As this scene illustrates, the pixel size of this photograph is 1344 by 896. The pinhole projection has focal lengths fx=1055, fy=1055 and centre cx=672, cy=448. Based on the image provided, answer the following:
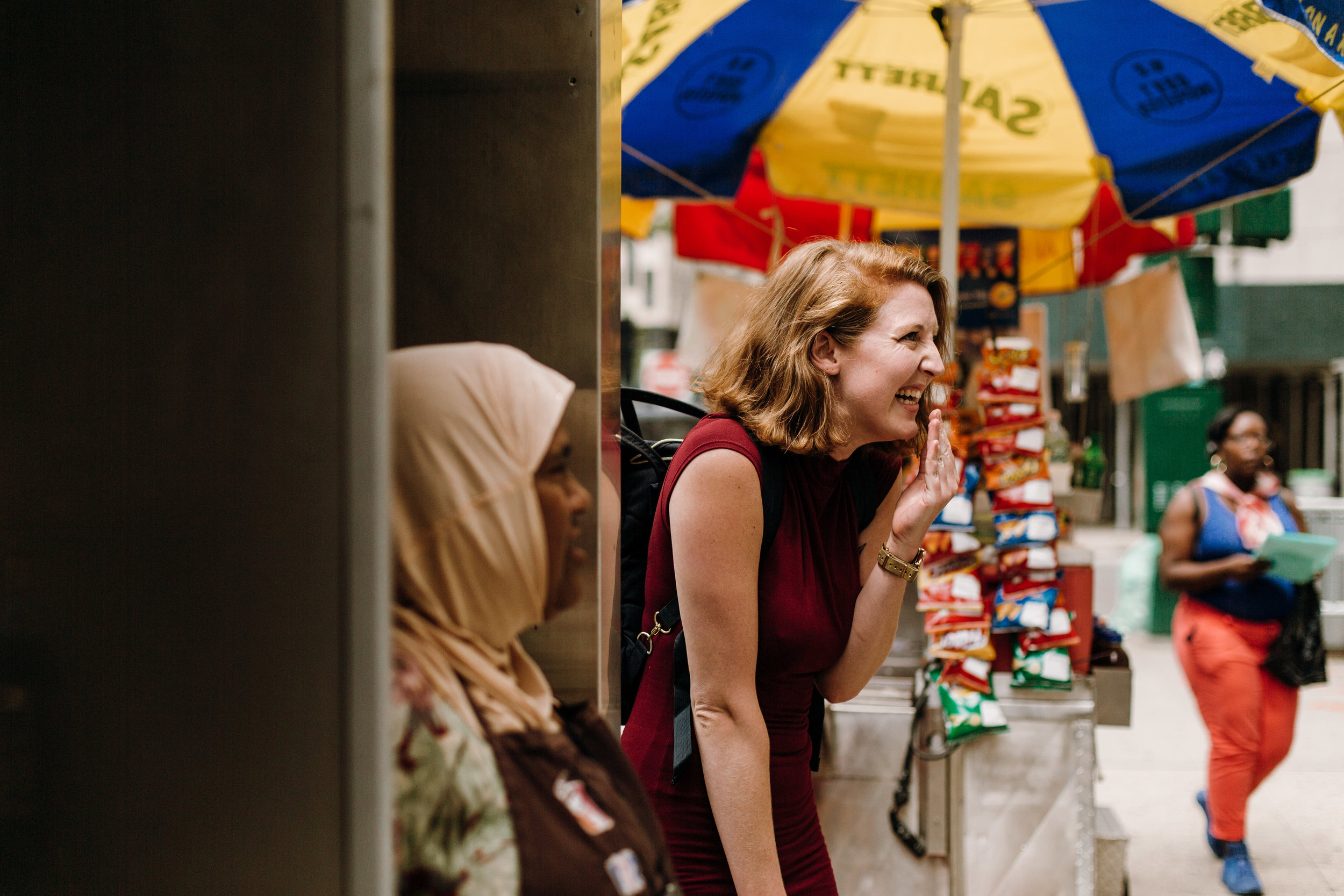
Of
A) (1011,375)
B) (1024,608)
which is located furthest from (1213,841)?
(1011,375)

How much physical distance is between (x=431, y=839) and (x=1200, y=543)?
4.65 meters

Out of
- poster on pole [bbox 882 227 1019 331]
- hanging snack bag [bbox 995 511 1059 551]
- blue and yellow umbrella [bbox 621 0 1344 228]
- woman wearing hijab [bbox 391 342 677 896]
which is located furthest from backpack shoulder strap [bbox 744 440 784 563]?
poster on pole [bbox 882 227 1019 331]

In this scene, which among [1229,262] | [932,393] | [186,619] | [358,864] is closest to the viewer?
[358,864]

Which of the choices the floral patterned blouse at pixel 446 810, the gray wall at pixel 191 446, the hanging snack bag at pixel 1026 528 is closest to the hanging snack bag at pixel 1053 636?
the hanging snack bag at pixel 1026 528

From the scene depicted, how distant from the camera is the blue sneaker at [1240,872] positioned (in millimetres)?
4418

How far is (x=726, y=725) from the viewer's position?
1.75 meters

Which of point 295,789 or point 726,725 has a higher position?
point 295,789

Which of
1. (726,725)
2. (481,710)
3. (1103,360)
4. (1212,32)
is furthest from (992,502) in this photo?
(1103,360)

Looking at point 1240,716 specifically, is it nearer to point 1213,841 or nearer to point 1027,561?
point 1213,841

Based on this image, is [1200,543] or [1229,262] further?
[1229,262]

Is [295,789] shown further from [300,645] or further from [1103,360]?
[1103,360]

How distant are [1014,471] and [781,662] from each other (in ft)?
6.78

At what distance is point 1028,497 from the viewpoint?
11.8 feet

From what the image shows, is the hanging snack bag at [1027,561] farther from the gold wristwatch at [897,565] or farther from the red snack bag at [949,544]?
the gold wristwatch at [897,565]
